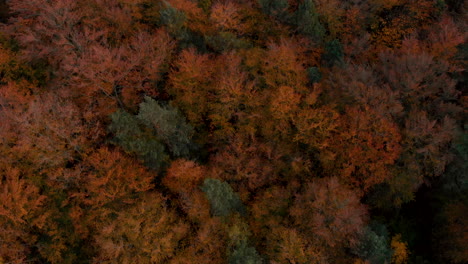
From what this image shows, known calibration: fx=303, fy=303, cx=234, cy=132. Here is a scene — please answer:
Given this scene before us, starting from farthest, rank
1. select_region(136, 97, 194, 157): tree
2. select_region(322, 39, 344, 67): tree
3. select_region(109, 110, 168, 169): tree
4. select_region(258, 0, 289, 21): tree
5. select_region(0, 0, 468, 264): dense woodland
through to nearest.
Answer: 1. select_region(258, 0, 289, 21): tree
2. select_region(322, 39, 344, 67): tree
3. select_region(109, 110, 168, 169): tree
4. select_region(136, 97, 194, 157): tree
5. select_region(0, 0, 468, 264): dense woodland

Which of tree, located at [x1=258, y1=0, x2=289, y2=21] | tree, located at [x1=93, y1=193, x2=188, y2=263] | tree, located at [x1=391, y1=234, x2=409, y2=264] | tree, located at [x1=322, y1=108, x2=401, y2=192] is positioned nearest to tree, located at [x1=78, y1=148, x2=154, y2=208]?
tree, located at [x1=93, y1=193, x2=188, y2=263]

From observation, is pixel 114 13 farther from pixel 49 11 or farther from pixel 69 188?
pixel 69 188

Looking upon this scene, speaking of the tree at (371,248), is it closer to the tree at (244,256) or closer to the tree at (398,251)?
the tree at (398,251)

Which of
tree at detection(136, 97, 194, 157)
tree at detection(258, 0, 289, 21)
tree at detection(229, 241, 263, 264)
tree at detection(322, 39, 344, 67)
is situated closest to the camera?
tree at detection(229, 241, 263, 264)

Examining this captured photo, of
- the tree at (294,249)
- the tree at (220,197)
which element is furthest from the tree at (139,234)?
the tree at (294,249)

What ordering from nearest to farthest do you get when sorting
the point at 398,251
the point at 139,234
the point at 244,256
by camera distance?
the point at 244,256 → the point at 139,234 → the point at 398,251

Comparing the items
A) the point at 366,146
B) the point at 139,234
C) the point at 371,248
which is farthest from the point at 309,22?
the point at 139,234

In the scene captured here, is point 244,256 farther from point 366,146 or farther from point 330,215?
point 366,146

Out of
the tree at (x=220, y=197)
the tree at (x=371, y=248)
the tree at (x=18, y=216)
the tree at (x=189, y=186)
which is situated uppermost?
the tree at (x=371, y=248)

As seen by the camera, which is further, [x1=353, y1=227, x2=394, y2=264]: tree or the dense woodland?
the dense woodland

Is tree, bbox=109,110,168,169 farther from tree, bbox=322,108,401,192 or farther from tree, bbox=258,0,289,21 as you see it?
tree, bbox=258,0,289,21
